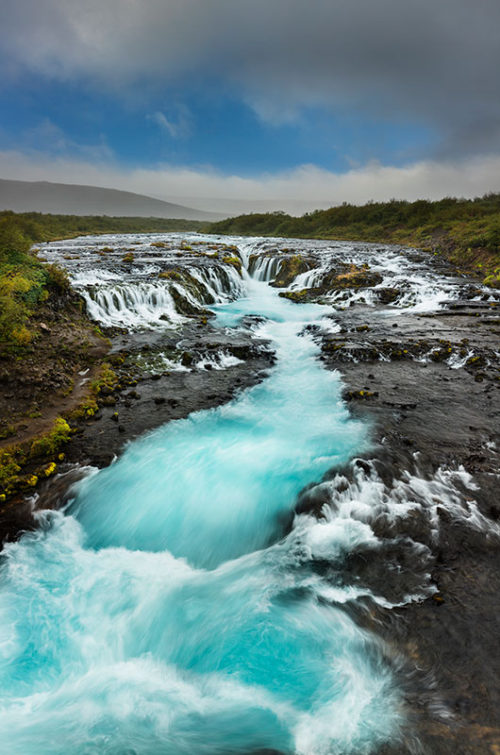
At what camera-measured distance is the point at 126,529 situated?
6938 mm

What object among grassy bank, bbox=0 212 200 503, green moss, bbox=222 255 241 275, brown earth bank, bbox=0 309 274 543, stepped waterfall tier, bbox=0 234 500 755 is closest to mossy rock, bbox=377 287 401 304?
brown earth bank, bbox=0 309 274 543

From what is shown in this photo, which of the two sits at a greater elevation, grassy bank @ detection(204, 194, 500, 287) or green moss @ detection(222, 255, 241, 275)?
grassy bank @ detection(204, 194, 500, 287)

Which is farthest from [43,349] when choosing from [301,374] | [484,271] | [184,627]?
[484,271]

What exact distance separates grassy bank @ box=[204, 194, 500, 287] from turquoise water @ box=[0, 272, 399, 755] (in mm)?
26348

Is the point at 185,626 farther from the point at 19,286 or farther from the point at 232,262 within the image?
the point at 232,262

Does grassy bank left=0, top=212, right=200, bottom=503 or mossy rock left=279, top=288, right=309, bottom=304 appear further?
mossy rock left=279, top=288, right=309, bottom=304

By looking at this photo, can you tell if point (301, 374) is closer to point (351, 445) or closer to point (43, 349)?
point (351, 445)

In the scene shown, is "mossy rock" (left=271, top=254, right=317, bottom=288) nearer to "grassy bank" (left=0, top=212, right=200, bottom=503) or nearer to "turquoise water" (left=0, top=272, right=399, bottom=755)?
"grassy bank" (left=0, top=212, right=200, bottom=503)

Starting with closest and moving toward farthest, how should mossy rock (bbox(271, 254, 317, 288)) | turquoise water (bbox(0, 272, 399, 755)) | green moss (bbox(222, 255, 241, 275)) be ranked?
turquoise water (bbox(0, 272, 399, 755)) → mossy rock (bbox(271, 254, 317, 288)) → green moss (bbox(222, 255, 241, 275))

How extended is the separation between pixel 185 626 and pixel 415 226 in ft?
205

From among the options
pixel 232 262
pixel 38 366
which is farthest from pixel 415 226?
pixel 38 366

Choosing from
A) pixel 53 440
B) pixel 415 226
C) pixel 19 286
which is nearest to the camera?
pixel 53 440

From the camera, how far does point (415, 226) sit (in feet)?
179

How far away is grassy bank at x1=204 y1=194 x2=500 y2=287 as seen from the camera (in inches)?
1267
